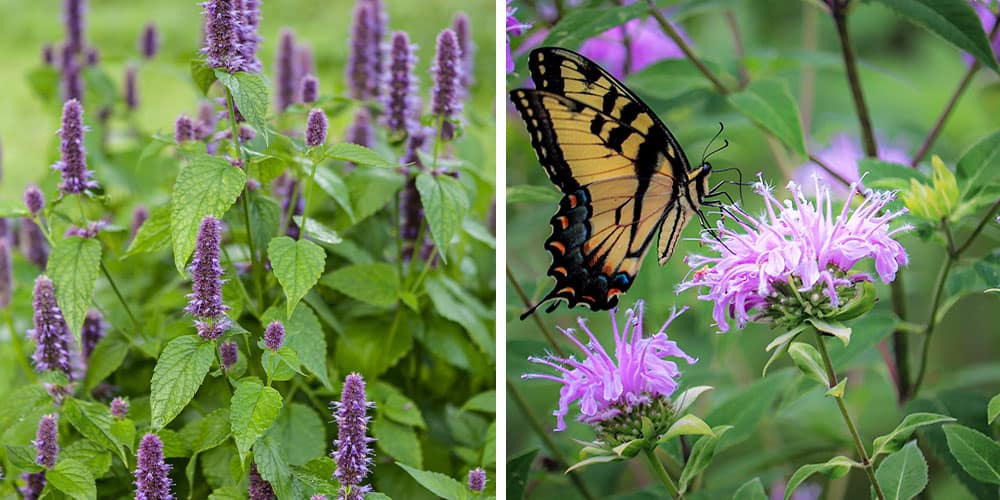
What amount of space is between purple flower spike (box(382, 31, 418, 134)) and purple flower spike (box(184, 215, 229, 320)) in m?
0.31

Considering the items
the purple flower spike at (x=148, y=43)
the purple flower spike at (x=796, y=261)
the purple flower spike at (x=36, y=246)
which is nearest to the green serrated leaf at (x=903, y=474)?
the purple flower spike at (x=796, y=261)

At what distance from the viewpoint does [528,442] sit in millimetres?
1002

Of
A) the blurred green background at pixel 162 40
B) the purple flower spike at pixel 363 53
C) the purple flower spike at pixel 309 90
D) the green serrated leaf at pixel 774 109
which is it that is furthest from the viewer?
the blurred green background at pixel 162 40

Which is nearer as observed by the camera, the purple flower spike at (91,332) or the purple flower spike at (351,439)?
the purple flower spike at (351,439)

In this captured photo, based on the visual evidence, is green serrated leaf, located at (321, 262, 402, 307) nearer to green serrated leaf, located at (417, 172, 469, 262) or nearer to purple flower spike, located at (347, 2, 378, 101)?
green serrated leaf, located at (417, 172, 469, 262)

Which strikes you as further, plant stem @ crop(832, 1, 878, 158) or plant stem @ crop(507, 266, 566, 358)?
plant stem @ crop(832, 1, 878, 158)

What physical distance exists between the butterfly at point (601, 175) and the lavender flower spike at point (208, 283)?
0.23 metres

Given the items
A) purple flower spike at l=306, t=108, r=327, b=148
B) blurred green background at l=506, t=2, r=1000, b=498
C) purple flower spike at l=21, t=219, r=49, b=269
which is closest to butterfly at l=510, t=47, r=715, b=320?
blurred green background at l=506, t=2, r=1000, b=498

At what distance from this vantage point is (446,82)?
2.85 feet

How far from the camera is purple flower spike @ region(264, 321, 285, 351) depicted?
658mm

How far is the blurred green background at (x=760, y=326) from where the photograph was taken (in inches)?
32.1

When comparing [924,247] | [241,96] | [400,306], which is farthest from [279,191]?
[924,247]

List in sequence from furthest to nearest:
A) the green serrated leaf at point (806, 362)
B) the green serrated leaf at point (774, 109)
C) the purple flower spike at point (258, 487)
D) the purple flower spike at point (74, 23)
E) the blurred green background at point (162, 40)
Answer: the blurred green background at point (162, 40) → the purple flower spike at point (74, 23) → the green serrated leaf at point (774, 109) → the purple flower spike at point (258, 487) → the green serrated leaf at point (806, 362)

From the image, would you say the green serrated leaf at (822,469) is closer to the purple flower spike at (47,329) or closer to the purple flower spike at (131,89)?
the purple flower spike at (47,329)
